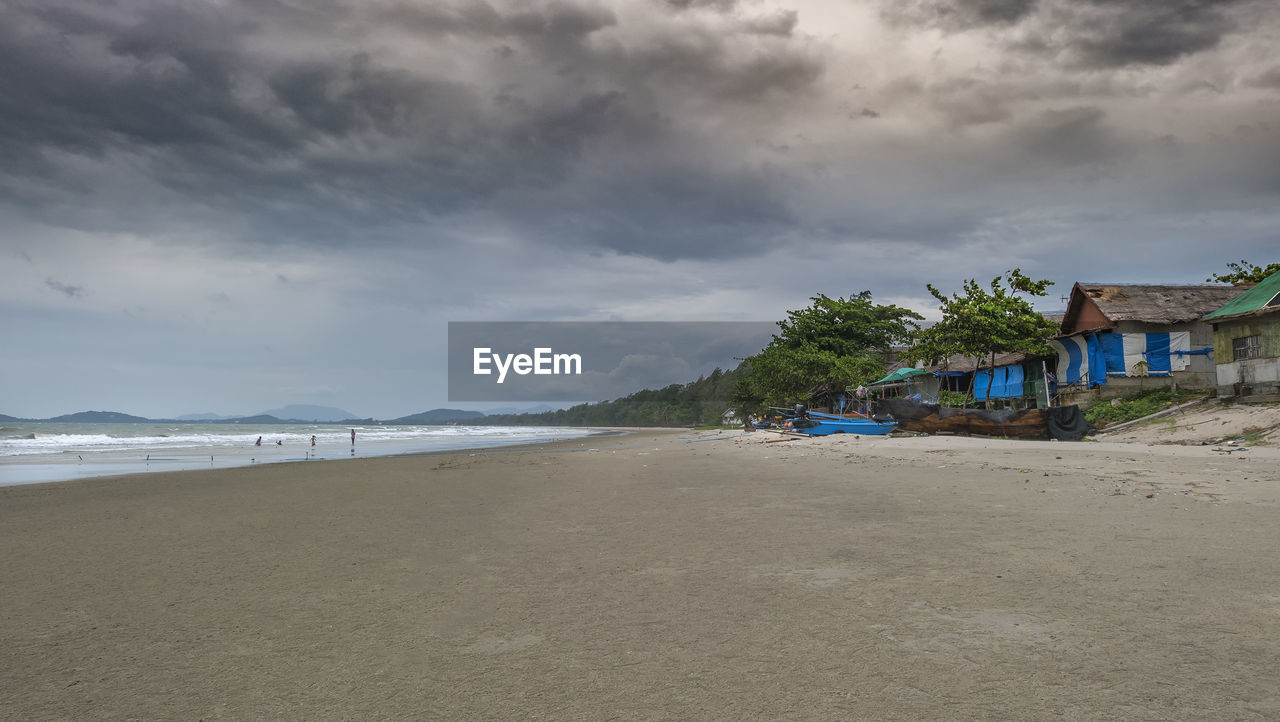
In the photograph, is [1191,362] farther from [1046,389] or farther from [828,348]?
[828,348]

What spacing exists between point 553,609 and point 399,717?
1.65m

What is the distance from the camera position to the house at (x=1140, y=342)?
83.0 ft

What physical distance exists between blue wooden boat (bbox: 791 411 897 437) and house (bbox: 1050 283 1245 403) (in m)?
7.71

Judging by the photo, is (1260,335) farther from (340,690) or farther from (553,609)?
(340,690)

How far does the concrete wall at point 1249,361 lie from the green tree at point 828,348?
2231cm

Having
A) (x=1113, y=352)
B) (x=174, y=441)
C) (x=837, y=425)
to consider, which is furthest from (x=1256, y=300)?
(x=174, y=441)

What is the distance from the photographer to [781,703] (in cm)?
295

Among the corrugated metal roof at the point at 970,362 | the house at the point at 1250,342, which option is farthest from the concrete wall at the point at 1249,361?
the corrugated metal roof at the point at 970,362

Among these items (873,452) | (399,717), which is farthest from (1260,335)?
(399,717)

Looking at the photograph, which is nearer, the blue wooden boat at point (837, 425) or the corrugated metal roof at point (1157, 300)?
the corrugated metal roof at point (1157, 300)

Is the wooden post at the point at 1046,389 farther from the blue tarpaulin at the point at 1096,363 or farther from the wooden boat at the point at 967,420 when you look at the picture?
the wooden boat at the point at 967,420

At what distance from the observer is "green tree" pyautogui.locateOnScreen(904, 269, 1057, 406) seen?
27531mm

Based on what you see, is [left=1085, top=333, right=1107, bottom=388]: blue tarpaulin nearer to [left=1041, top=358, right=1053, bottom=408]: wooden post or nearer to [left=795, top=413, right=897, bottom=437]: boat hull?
[left=1041, top=358, right=1053, bottom=408]: wooden post

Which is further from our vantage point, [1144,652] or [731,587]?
[731,587]
